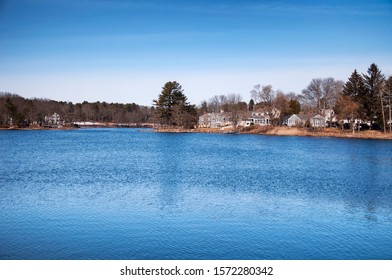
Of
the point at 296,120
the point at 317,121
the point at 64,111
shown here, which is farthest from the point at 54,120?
the point at 317,121

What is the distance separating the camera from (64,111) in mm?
111125

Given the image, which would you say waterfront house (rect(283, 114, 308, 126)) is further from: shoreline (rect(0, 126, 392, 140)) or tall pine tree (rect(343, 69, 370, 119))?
tall pine tree (rect(343, 69, 370, 119))

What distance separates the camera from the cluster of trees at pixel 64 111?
8339 centimetres

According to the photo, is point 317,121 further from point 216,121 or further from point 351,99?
point 216,121

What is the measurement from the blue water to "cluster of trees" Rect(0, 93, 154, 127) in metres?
62.2

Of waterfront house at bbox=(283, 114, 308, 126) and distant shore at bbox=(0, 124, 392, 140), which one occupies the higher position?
waterfront house at bbox=(283, 114, 308, 126)

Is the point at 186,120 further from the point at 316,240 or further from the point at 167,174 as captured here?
the point at 316,240

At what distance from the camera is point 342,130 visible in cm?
6462

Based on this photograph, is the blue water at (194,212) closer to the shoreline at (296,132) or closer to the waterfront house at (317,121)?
the shoreline at (296,132)

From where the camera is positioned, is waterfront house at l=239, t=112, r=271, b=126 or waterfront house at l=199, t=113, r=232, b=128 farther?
waterfront house at l=199, t=113, r=232, b=128

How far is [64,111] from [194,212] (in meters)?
102

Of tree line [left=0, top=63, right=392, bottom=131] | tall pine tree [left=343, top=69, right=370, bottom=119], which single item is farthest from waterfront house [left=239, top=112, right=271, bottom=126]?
tall pine tree [left=343, top=69, right=370, bottom=119]

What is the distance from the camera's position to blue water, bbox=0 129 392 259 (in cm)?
1139
